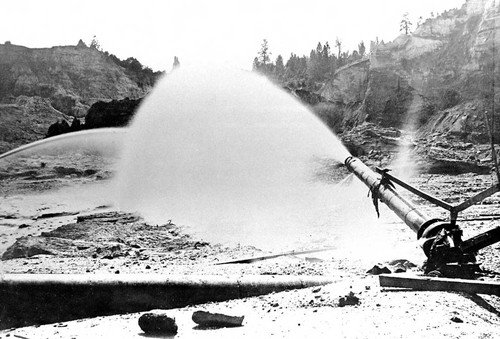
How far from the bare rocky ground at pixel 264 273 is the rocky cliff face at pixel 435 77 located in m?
21.9

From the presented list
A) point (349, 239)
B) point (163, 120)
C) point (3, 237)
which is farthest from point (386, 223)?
point (163, 120)

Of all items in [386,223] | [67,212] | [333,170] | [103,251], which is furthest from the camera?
[333,170]

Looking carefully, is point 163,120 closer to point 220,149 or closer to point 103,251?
point 220,149

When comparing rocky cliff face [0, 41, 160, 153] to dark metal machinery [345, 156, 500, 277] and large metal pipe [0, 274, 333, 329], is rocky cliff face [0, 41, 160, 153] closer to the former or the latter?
large metal pipe [0, 274, 333, 329]

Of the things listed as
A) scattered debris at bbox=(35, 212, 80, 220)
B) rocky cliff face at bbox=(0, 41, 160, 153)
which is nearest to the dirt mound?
scattered debris at bbox=(35, 212, 80, 220)

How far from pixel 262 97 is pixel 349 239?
1845 cm

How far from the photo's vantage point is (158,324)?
5.88 meters

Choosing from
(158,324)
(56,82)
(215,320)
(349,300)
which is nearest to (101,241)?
(158,324)

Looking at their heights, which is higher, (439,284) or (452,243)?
(452,243)

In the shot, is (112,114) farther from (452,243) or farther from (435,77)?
(452,243)

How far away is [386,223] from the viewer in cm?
1551

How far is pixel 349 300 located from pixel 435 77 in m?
43.6

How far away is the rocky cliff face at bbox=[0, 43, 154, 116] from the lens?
51.9m

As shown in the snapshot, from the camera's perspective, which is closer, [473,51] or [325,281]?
[325,281]
